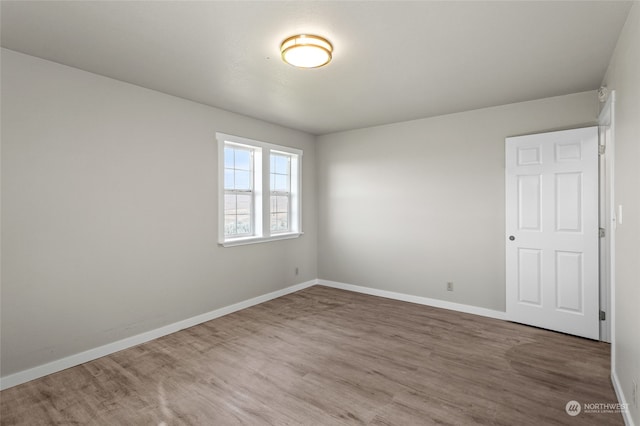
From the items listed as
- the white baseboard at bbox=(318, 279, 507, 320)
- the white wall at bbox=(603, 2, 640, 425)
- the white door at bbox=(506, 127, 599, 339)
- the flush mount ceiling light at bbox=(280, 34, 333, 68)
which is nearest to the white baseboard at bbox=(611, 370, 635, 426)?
the white wall at bbox=(603, 2, 640, 425)

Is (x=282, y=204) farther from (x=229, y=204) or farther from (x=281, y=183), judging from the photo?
(x=229, y=204)

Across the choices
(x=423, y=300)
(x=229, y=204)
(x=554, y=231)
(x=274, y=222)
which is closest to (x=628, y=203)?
(x=554, y=231)

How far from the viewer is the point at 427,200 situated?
4621 millimetres

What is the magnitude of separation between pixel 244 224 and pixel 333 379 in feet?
8.49

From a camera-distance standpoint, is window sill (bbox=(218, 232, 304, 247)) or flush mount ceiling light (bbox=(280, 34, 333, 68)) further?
window sill (bbox=(218, 232, 304, 247))

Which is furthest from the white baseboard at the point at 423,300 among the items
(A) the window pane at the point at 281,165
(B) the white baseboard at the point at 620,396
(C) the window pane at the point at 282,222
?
(A) the window pane at the point at 281,165

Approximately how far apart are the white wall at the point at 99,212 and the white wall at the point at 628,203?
3.81 m

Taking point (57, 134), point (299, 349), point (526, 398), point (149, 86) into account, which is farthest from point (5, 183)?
point (526, 398)

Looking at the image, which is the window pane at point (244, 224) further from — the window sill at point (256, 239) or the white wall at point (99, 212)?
the white wall at point (99, 212)

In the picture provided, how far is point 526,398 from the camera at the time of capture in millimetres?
2385

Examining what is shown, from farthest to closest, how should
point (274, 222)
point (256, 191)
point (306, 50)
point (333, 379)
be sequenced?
point (274, 222) → point (256, 191) → point (333, 379) → point (306, 50)

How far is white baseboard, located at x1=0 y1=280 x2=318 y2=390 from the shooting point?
261 centimetres

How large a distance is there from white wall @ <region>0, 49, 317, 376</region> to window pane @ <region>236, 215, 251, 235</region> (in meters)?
0.45

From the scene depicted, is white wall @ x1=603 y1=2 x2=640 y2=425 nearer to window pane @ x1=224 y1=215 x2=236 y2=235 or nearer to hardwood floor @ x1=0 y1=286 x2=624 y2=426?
hardwood floor @ x1=0 y1=286 x2=624 y2=426
